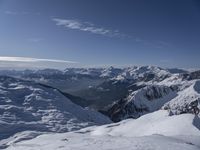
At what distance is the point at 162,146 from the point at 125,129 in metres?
57.5

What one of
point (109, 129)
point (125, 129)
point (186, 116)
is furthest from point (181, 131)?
point (109, 129)

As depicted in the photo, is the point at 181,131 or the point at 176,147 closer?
the point at 176,147

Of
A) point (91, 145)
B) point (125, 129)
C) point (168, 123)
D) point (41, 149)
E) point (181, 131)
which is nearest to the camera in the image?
point (91, 145)

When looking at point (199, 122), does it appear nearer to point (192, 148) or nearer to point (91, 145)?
point (192, 148)

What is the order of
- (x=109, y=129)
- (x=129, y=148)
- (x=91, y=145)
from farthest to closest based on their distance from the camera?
1. (x=109, y=129)
2. (x=91, y=145)
3. (x=129, y=148)

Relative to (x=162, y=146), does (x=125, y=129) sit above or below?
below

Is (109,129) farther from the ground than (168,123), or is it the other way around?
(168,123)

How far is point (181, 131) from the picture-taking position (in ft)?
225

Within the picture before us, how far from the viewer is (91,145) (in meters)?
48.2

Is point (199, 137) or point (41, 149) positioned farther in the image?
point (199, 137)

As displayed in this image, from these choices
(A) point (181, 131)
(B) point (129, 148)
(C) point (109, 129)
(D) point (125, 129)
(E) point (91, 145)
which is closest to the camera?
(B) point (129, 148)

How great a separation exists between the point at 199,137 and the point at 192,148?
13.1 m

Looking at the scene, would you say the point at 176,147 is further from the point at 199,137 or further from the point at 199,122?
the point at 199,122

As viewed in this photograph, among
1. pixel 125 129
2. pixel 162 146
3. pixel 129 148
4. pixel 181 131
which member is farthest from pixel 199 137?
pixel 125 129
